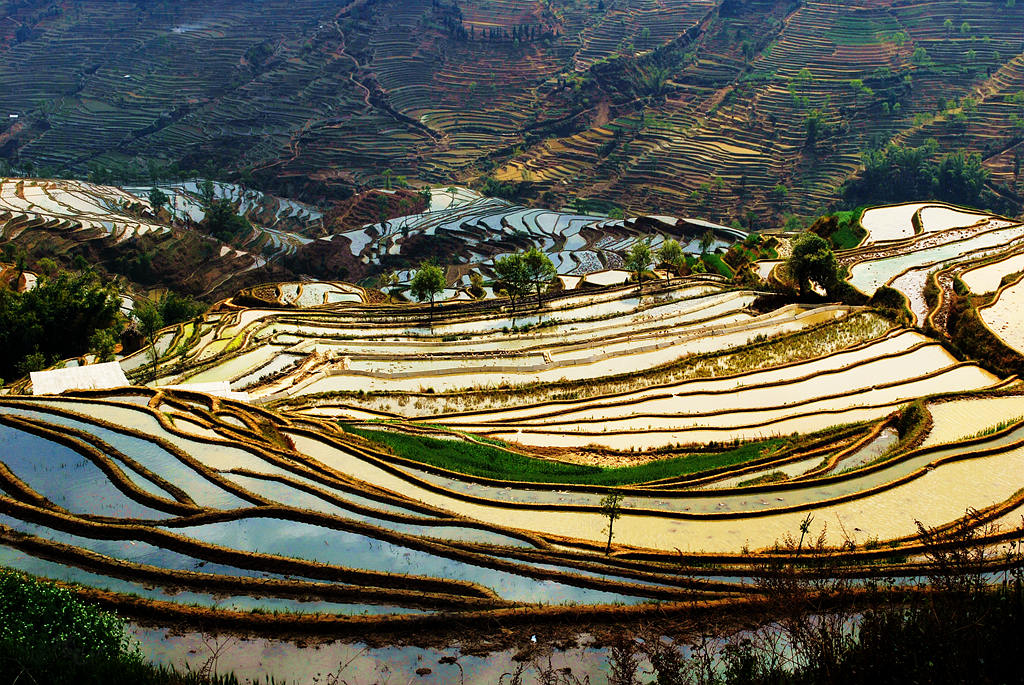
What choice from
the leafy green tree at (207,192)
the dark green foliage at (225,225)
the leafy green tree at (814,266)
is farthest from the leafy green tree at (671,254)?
the leafy green tree at (207,192)

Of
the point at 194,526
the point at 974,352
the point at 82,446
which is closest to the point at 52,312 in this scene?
the point at 82,446

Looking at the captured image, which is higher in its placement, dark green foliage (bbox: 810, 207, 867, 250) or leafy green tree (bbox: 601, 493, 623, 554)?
dark green foliage (bbox: 810, 207, 867, 250)

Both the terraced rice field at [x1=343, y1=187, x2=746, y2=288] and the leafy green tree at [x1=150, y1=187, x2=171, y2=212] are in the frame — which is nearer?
the terraced rice field at [x1=343, y1=187, x2=746, y2=288]

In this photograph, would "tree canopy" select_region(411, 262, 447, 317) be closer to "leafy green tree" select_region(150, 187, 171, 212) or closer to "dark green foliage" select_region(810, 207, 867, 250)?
"dark green foliage" select_region(810, 207, 867, 250)

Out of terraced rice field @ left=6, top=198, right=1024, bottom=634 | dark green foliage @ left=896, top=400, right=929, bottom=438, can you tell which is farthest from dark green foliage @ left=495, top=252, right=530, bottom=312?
dark green foliage @ left=896, top=400, right=929, bottom=438

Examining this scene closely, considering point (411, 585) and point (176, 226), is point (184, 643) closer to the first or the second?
point (411, 585)

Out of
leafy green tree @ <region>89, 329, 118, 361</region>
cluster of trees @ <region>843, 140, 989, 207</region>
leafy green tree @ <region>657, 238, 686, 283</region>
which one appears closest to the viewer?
leafy green tree @ <region>89, 329, 118, 361</region>
